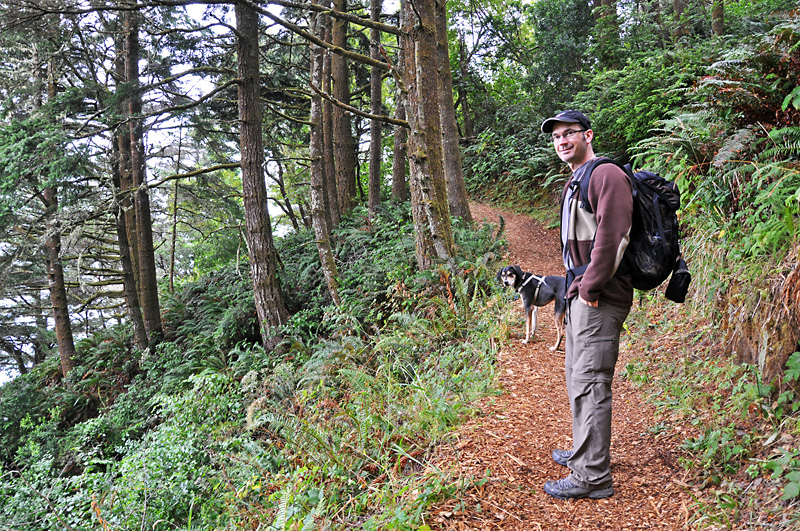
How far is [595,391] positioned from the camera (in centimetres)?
305

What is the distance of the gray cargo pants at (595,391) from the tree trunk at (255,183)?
24.5ft

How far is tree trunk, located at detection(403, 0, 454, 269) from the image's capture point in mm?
7113

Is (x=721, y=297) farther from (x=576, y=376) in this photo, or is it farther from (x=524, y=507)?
(x=524, y=507)

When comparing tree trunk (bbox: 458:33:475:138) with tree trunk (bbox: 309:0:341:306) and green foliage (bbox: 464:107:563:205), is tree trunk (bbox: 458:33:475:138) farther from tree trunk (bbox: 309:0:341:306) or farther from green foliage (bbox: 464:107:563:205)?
tree trunk (bbox: 309:0:341:306)

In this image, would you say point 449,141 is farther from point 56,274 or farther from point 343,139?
point 56,274

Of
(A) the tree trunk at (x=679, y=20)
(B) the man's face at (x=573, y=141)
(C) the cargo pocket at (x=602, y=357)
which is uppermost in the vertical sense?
(A) the tree trunk at (x=679, y=20)

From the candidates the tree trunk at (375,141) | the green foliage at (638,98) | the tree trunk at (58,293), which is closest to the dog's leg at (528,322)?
the green foliage at (638,98)

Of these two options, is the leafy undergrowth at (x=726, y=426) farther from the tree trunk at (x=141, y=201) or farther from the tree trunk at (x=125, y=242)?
the tree trunk at (x=125, y=242)

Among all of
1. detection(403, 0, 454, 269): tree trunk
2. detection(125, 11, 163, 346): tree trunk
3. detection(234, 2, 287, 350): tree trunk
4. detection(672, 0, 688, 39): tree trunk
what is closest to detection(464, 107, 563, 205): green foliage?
detection(672, 0, 688, 39): tree trunk

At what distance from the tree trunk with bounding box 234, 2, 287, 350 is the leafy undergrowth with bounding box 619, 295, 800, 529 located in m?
7.13

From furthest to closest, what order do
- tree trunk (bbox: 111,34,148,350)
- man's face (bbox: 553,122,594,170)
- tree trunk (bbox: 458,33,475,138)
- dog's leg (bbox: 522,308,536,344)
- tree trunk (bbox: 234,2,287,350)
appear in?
tree trunk (bbox: 458,33,475,138) → tree trunk (bbox: 111,34,148,350) → tree trunk (bbox: 234,2,287,350) → dog's leg (bbox: 522,308,536,344) → man's face (bbox: 553,122,594,170)

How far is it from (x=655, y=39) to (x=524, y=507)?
47.5 ft

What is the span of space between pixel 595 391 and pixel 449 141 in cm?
815

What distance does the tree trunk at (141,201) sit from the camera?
37.7 feet
